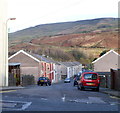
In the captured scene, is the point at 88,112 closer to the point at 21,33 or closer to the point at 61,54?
the point at 61,54

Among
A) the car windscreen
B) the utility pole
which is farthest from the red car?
the utility pole

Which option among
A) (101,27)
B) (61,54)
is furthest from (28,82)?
(101,27)

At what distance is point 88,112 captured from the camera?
10883mm

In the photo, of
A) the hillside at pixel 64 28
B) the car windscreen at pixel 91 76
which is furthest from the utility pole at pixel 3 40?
the hillside at pixel 64 28

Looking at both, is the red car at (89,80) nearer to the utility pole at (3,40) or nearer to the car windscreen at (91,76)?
the car windscreen at (91,76)

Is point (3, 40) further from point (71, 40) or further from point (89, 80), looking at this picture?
point (71, 40)

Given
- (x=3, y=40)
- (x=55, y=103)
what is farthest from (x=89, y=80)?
(x=55, y=103)

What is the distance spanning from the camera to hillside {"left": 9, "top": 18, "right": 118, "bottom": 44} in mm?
151875

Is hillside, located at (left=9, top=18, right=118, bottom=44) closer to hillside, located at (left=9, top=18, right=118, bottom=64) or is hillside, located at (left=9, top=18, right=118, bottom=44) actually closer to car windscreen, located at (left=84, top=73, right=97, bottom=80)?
hillside, located at (left=9, top=18, right=118, bottom=64)

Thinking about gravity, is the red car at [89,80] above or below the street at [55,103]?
above

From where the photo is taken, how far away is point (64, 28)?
166 meters

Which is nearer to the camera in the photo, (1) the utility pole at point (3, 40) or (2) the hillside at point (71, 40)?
(1) the utility pole at point (3, 40)

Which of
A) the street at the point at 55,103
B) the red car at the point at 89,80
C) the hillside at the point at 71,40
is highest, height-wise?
the hillside at the point at 71,40

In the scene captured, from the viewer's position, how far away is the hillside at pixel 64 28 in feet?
498
